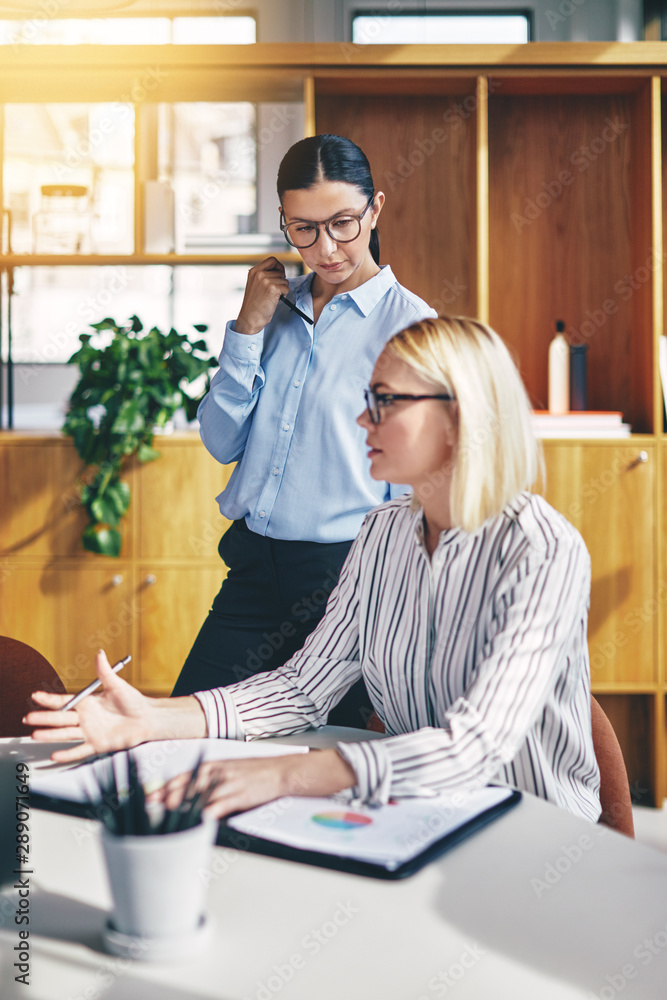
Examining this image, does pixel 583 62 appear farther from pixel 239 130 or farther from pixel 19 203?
pixel 19 203

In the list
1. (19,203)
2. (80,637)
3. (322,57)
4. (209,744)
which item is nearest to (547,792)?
(209,744)

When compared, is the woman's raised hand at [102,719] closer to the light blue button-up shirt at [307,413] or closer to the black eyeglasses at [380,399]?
the black eyeglasses at [380,399]

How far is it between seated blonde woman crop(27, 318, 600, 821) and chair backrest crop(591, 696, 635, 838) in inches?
2.7

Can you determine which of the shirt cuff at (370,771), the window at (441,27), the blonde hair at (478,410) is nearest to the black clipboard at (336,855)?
the shirt cuff at (370,771)

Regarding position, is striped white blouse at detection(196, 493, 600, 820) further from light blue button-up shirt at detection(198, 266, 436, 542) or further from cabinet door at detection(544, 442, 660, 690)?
cabinet door at detection(544, 442, 660, 690)

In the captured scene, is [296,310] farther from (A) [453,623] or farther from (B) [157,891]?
(B) [157,891]

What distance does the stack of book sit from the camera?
9.68 feet

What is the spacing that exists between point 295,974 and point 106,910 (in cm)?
18

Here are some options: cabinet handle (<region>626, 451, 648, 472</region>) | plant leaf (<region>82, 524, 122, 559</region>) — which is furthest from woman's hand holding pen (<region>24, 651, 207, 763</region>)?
cabinet handle (<region>626, 451, 648, 472</region>)

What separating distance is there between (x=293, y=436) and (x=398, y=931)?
3.91 ft

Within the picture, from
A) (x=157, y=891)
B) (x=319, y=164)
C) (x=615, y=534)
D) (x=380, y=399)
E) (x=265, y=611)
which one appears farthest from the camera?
(x=615, y=534)

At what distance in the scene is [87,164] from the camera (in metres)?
3.85

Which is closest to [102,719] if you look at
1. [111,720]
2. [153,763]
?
[111,720]

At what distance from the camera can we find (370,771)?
95cm
